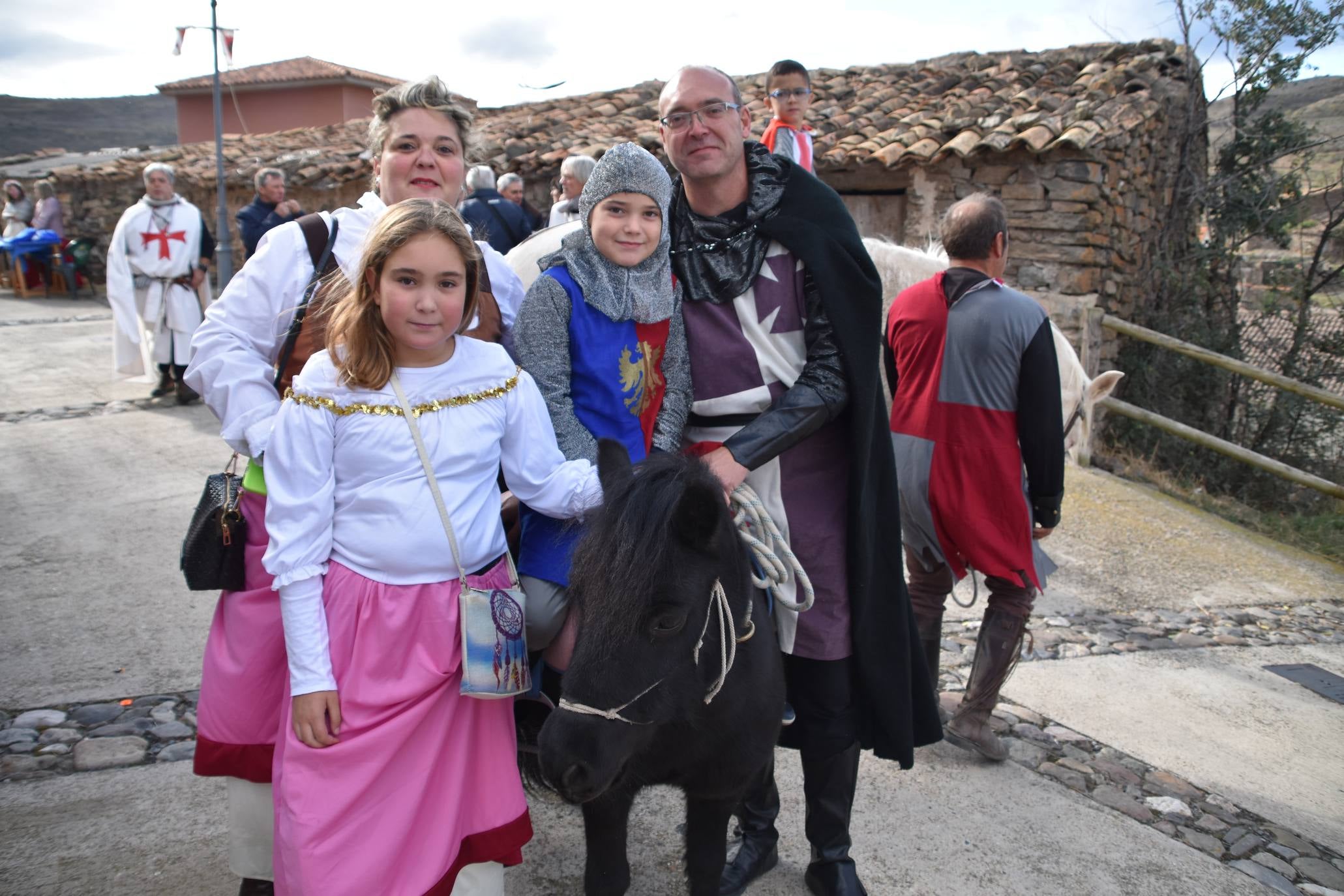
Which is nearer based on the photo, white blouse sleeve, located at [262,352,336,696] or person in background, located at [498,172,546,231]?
white blouse sleeve, located at [262,352,336,696]

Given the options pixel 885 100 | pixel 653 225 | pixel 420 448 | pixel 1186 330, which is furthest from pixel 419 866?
pixel 885 100

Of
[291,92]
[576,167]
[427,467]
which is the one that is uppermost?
[291,92]

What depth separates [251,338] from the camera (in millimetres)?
2289

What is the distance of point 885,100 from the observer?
37.1 ft

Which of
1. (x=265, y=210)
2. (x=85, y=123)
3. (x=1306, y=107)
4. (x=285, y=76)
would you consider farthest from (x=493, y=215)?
(x=85, y=123)

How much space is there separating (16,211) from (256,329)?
736 inches

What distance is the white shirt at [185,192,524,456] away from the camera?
219 centimetres

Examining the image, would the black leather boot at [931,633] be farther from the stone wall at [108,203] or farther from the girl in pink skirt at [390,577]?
the stone wall at [108,203]

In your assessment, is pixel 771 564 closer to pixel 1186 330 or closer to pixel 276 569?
pixel 276 569

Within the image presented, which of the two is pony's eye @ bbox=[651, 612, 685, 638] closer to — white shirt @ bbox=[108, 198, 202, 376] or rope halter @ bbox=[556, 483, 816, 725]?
rope halter @ bbox=[556, 483, 816, 725]

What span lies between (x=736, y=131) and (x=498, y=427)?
1.04m

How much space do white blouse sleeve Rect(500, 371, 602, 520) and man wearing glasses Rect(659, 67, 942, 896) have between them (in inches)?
13.1

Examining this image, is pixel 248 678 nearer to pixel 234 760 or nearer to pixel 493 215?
pixel 234 760

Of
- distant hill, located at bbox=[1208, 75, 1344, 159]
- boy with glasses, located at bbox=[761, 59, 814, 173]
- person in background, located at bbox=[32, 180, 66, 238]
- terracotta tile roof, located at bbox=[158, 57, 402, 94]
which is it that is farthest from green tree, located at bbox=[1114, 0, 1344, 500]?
terracotta tile roof, located at bbox=[158, 57, 402, 94]
